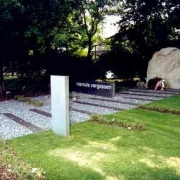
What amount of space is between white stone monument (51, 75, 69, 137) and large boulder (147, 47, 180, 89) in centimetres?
906

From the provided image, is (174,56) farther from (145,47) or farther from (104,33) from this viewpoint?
(104,33)

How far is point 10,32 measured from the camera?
9.99m

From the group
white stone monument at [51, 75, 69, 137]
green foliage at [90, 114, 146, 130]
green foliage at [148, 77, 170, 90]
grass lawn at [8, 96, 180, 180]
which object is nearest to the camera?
grass lawn at [8, 96, 180, 180]

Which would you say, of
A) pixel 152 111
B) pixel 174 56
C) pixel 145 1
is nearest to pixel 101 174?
pixel 152 111

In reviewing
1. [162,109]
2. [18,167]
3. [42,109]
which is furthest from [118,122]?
[18,167]

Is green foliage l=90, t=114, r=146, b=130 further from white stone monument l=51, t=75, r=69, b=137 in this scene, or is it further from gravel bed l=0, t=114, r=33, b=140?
gravel bed l=0, t=114, r=33, b=140

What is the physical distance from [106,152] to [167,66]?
1015cm

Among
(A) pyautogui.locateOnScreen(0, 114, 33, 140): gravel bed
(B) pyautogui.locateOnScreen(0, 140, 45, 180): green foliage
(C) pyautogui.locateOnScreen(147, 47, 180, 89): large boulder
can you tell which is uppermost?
(C) pyautogui.locateOnScreen(147, 47, 180, 89): large boulder

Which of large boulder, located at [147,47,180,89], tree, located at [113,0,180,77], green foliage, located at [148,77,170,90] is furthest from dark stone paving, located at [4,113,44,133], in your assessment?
tree, located at [113,0,180,77]

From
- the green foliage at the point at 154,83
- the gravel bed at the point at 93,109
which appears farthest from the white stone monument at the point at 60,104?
the green foliage at the point at 154,83

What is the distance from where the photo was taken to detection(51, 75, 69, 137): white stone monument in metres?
5.60

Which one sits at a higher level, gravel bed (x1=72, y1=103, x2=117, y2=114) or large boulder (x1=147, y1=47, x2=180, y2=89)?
large boulder (x1=147, y1=47, x2=180, y2=89)

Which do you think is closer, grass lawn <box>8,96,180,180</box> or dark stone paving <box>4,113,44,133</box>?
grass lawn <box>8,96,180,180</box>

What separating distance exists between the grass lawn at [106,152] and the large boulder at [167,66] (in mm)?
7322
